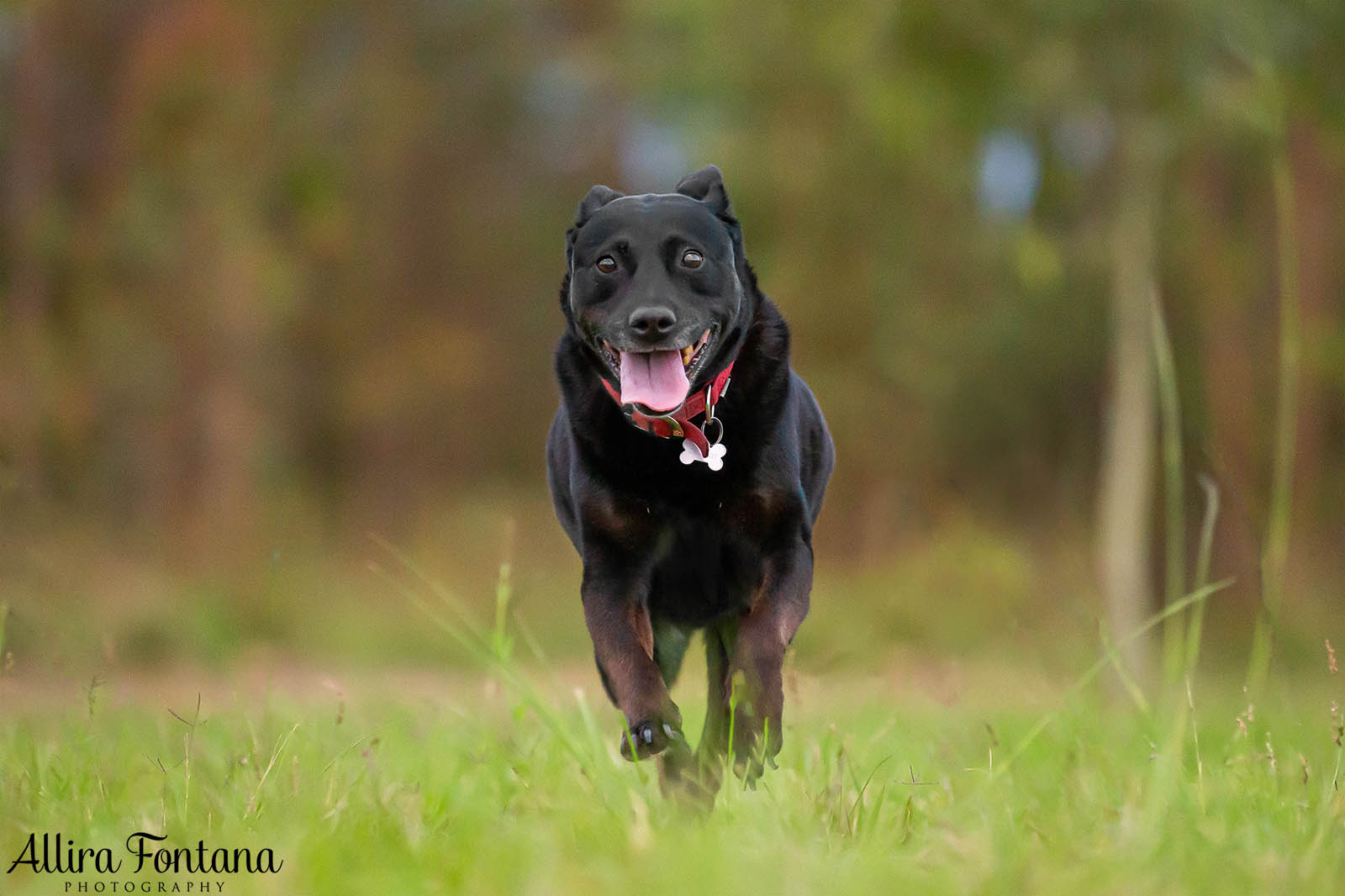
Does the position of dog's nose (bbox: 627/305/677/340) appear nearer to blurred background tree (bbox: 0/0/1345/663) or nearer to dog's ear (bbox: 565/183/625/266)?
Result: dog's ear (bbox: 565/183/625/266)

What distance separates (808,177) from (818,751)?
11.9m

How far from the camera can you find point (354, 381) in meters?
20.9

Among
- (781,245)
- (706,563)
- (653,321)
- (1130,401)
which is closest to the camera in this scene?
(653,321)

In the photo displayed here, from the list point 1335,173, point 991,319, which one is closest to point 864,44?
point 991,319

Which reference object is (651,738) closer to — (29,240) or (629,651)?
(629,651)

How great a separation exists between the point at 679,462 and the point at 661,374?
10.7 inches

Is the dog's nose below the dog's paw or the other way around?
the other way around

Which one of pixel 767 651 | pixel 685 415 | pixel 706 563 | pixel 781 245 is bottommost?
pixel 767 651

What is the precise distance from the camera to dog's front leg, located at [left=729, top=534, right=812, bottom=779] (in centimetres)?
302

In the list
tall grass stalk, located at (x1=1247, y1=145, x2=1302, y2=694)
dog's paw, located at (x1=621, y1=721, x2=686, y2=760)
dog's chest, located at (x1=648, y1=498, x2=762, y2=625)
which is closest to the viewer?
tall grass stalk, located at (x1=1247, y1=145, x2=1302, y2=694)

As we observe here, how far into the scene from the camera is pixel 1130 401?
11.7 metres

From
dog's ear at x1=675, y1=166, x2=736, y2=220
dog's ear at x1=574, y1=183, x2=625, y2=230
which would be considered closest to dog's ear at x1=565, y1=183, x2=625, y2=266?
dog's ear at x1=574, y1=183, x2=625, y2=230

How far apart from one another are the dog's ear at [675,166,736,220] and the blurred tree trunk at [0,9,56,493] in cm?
1327

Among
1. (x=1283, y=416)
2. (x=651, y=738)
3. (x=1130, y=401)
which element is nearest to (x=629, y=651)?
(x=651, y=738)
